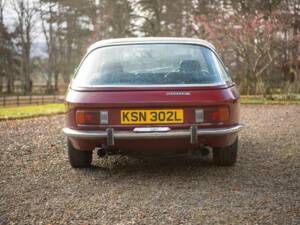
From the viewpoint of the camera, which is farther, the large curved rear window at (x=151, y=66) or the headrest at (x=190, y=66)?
the headrest at (x=190, y=66)

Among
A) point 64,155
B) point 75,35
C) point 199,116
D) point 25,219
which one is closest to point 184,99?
point 199,116

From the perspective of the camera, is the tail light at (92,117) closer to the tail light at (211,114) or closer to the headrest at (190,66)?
the tail light at (211,114)

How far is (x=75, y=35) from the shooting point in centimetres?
4119

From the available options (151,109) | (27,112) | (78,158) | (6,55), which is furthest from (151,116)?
(6,55)

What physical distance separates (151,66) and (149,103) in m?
0.69

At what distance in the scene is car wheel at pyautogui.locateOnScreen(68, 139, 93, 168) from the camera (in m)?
5.14

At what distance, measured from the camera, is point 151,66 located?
16.3ft

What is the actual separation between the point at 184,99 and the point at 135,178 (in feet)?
3.26

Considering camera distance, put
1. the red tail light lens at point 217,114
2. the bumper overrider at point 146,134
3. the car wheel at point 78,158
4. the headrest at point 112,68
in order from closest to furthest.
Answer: the bumper overrider at point 146,134
the red tail light lens at point 217,114
the headrest at point 112,68
the car wheel at point 78,158

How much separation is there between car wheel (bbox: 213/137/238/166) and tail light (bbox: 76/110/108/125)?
59.1 inches

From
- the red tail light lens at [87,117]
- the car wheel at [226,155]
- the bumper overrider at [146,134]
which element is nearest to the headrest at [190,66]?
the bumper overrider at [146,134]

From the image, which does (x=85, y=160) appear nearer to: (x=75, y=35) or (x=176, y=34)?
(x=176, y=34)

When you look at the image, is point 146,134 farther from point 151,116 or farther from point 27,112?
point 27,112

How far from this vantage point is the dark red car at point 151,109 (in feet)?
14.6
